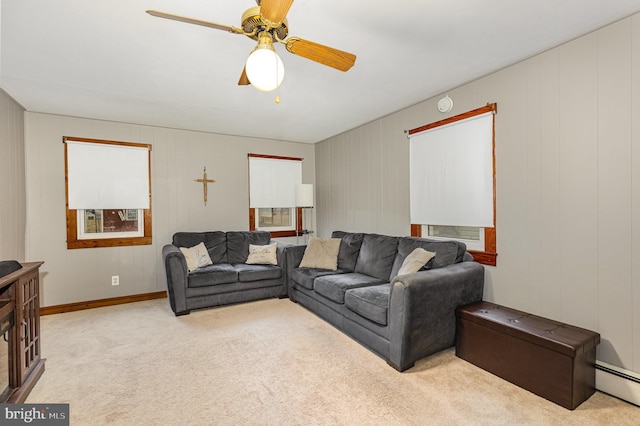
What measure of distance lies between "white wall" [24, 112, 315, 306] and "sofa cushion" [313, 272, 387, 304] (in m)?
2.20

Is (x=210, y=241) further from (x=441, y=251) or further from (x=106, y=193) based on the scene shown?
(x=441, y=251)

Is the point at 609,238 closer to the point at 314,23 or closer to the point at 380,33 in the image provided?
the point at 380,33

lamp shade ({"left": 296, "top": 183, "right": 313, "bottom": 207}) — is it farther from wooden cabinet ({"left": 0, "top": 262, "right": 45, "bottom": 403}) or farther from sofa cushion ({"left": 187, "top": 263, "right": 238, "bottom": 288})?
wooden cabinet ({"left": 0, "top": 262, "right": 45, "bottom": 403})

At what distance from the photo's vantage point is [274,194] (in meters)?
5.46

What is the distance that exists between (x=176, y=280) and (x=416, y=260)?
9.04 feet

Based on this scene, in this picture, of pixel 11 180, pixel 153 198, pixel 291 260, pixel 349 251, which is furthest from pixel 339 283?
pixel 11 180

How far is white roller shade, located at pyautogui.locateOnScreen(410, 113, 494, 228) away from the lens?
2.99 m

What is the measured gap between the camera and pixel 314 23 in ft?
6.88

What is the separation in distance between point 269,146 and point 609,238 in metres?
4.57

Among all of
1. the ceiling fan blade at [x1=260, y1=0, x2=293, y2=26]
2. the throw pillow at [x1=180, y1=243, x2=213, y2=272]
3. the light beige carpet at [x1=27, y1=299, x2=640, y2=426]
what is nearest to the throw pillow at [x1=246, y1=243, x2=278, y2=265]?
the throw pillow at [x1=180, y1=243, x2=213, y2=272]

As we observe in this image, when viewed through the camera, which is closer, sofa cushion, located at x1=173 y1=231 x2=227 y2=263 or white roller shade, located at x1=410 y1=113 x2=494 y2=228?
white roller shade, located at x1=410 y1=113 x2=494 y2=228

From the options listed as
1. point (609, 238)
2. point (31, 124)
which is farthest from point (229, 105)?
point (609, 238)

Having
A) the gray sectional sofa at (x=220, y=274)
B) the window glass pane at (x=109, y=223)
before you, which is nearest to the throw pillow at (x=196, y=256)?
the gray sectional sofa at (x=220, y=274)

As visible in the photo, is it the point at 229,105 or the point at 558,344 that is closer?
the point at 558,344
